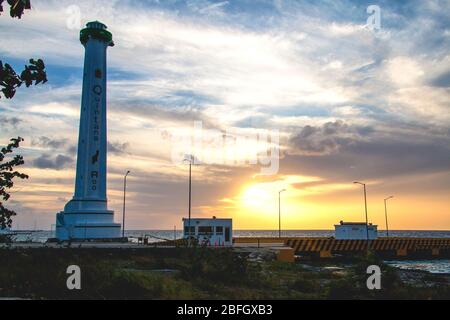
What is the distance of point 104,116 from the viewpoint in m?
56.9

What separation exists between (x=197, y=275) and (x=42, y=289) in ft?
30.1

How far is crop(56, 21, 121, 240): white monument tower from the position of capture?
53.9 meters

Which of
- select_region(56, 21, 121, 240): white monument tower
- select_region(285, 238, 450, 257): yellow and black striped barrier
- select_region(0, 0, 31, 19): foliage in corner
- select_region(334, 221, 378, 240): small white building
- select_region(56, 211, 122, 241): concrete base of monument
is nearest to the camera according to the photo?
select_region(0, 0, 31, 19): foliage in corner

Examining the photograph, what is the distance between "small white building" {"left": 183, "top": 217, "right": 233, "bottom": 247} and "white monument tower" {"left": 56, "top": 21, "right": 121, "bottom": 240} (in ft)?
42.0

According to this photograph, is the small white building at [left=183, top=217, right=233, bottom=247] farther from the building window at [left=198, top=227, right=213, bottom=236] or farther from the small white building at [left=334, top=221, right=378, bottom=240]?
the small white building at [left=334, top=221, right=378, bottom=240]

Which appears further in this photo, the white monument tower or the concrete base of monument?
the white monument tower

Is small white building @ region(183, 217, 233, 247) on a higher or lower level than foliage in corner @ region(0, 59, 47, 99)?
lower

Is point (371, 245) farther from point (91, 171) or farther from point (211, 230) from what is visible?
point (91, 171)

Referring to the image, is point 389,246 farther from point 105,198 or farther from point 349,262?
point 105,198

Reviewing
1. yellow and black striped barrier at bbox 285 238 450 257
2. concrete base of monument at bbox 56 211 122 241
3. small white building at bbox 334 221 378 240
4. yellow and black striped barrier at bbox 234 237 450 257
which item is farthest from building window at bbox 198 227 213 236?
small white building at bbox 334 221 378 240

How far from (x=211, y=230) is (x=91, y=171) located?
1836 cm

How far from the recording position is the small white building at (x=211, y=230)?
4891 cm

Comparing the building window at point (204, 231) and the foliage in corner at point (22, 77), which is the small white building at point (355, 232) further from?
the foliage in corner at point (22, 77)
